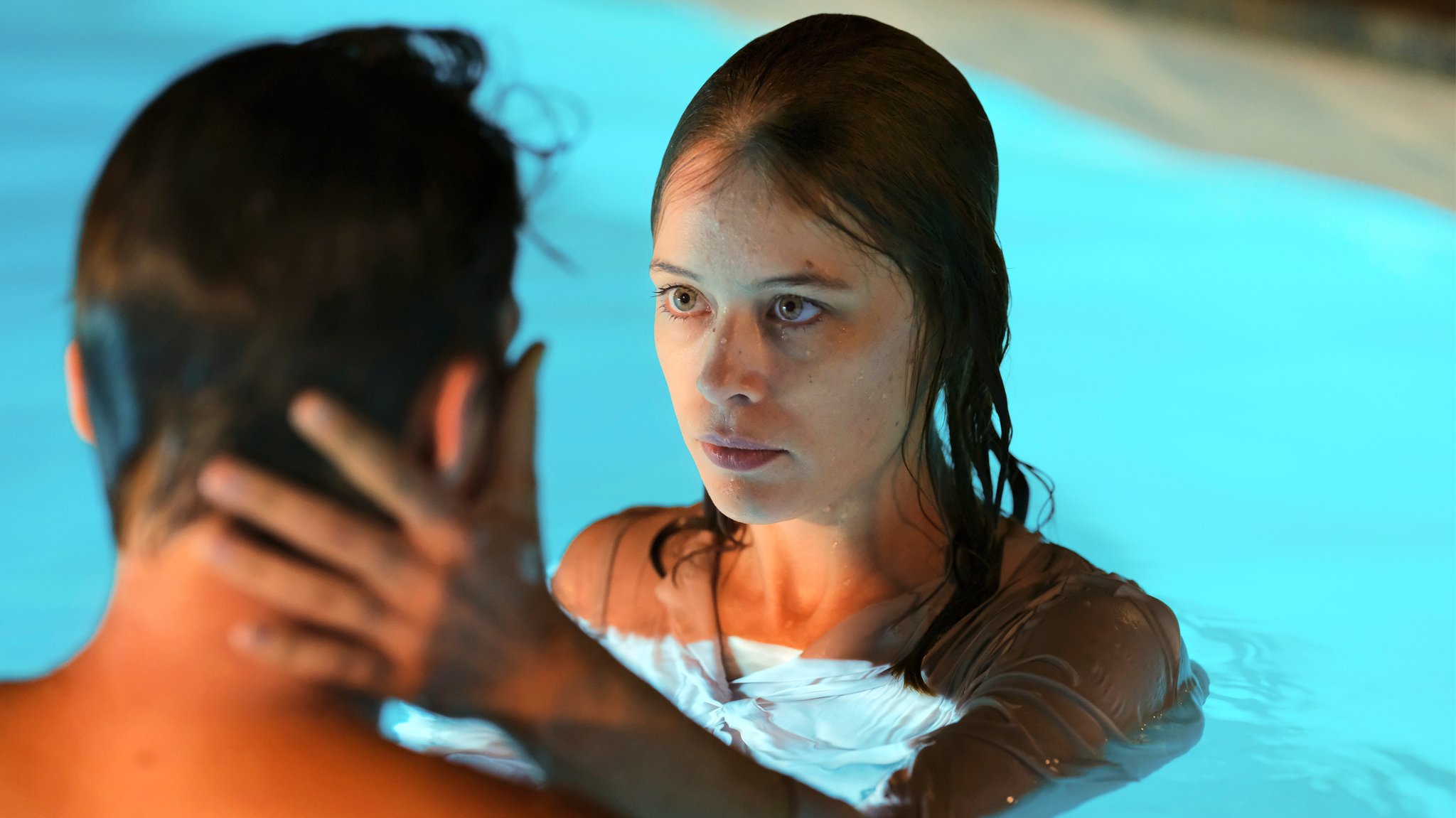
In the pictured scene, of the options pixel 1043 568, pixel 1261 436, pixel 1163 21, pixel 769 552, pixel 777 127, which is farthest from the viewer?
pixel 1163 21

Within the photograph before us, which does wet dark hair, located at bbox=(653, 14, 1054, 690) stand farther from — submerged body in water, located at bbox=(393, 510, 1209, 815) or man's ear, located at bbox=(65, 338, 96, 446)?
man's ear, located at bbox=(65, 338, 96, 446)

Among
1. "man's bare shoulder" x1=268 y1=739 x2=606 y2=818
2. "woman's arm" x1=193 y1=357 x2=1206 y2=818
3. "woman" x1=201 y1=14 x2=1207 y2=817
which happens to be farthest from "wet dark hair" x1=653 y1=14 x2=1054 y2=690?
"man's bare shoulder" x1=268 y1=739 x2=606 y2=818

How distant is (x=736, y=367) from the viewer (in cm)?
148

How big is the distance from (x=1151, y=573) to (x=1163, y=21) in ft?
7.14

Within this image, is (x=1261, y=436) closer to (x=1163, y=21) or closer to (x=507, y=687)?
(x=1163, y=21)

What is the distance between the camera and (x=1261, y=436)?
10.9ft

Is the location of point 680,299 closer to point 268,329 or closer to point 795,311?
point 795,311

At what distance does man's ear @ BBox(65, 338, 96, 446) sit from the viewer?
1.00 meters

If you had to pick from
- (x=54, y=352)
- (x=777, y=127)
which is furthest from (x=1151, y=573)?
(x=54, y=352)

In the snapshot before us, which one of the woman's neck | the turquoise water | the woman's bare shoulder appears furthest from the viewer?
the turquoise water

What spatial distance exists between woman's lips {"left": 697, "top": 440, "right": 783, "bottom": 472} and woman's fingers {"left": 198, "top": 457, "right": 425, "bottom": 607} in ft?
1.96

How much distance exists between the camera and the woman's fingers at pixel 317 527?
0.92 m

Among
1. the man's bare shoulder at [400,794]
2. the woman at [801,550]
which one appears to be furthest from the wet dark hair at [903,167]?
the man's bare shoulder at [400,794]

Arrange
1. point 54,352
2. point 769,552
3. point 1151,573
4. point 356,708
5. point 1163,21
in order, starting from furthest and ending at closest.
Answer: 1. point 1163,21
2. point 54,352
3. point 1151,573
4. point 769,552
5. point 356,708
